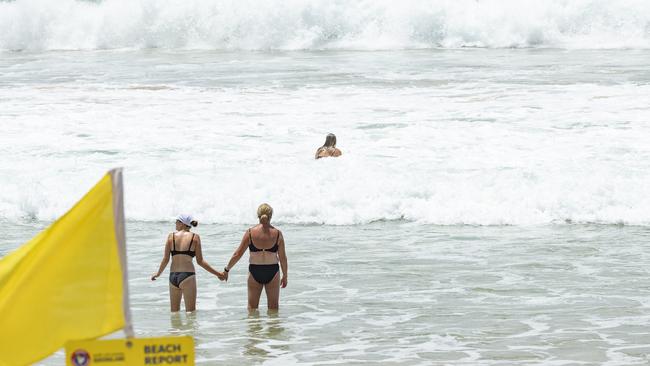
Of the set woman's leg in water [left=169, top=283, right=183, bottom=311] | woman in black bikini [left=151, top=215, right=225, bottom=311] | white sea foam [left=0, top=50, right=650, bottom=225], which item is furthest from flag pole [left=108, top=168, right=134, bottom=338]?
white sea foam [left=0, top=50, right=650, bottom=225]

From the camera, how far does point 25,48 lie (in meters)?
40.7

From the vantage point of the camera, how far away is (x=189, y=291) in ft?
34.3

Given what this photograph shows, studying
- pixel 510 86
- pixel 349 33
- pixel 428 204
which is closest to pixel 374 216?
pixel 428 204

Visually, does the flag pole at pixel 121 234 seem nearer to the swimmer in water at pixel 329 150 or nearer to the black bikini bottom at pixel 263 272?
the black bikini bottom at pixel 263 272

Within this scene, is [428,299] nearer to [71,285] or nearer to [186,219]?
[186,219]

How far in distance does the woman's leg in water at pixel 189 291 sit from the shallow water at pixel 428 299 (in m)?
0.12

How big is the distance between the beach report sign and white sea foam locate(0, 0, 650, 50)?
32.8 metres

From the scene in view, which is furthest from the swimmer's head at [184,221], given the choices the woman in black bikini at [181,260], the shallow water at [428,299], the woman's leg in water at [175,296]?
the shallow water at [428,299]

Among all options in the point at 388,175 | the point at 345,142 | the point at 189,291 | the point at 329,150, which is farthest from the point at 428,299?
the point at 345,142

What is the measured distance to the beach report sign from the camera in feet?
14.3

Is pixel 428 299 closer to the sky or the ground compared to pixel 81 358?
closer to the ground

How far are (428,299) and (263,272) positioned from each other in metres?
1.55

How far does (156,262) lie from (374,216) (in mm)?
4086

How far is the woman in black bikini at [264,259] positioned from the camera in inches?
404
